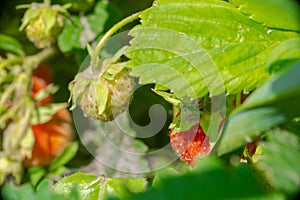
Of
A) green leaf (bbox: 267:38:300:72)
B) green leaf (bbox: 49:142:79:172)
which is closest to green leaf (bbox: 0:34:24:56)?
green leaf (bbox: 49:142:79:172)

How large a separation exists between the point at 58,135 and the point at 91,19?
263 mm

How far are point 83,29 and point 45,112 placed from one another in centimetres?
19

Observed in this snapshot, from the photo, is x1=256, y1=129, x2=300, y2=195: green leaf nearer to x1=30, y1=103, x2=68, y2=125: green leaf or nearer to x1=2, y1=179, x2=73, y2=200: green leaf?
x1=2, y1=179, x2=73, y2=200: green leaf

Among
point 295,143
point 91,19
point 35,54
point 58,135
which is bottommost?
point 58,135

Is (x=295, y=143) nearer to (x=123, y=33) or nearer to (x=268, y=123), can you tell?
(x=268, y=123)

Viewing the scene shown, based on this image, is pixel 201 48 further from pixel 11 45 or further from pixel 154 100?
pixel 11 45

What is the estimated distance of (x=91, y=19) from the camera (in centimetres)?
145

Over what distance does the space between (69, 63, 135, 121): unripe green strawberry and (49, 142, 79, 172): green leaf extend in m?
0.29

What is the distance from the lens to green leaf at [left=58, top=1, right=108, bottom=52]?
55.9 inches

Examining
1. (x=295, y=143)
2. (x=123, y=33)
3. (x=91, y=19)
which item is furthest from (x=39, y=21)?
(x=295, y=143)

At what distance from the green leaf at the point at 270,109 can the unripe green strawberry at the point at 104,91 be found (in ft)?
1.95

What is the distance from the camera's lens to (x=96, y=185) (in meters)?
1.01

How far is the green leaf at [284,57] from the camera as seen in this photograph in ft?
2.14

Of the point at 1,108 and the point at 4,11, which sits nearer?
the point at 1,108
